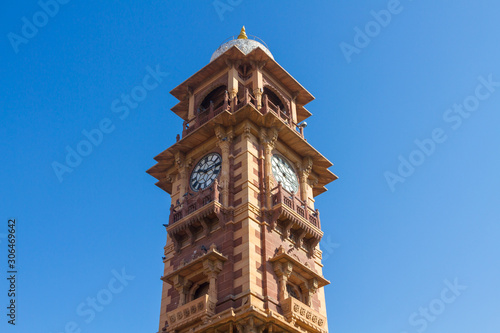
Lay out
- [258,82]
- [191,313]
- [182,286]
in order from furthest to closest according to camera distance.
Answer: [258,82] → [182,286] → [191,313]

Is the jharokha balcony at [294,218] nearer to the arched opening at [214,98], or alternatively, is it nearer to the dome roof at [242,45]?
the arched opening at [214,98]

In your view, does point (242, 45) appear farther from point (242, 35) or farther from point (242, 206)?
point (242, 206)

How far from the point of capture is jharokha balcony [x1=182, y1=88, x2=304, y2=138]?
126 feet

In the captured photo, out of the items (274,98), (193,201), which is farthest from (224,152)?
(274,98)

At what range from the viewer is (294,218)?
34.3 metres

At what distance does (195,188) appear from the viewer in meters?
Result: 37.6

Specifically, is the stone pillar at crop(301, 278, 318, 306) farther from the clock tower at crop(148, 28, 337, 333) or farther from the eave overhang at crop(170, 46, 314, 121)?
the eave overhang at crop(170, 46, 314, 121)

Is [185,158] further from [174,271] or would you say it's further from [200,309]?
[200,309]

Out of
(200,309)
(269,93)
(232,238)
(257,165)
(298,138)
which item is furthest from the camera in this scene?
(269,93)

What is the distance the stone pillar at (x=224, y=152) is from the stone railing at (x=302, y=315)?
22.0ft

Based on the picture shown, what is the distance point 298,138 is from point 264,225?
7.80 meters

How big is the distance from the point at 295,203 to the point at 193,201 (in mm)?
5803

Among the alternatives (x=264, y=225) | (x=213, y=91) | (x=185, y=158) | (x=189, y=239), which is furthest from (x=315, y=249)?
(x=213, y=91)

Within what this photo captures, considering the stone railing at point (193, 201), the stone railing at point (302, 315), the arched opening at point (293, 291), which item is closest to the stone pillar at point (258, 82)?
the stone railing at point (193, 201)
